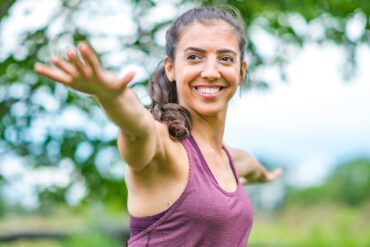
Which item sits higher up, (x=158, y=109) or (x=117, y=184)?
(x=158, y=109)

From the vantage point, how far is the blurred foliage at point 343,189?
12773mm

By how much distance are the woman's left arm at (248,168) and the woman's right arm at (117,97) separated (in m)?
1.14

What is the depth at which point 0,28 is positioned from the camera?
4789mm

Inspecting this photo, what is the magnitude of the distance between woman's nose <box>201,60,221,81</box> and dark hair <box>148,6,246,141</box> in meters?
0.17

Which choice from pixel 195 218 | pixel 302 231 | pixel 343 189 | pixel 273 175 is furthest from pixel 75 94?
pixel 343 189

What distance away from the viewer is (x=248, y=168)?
116 inches

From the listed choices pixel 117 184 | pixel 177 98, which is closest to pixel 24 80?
pixel 117 184

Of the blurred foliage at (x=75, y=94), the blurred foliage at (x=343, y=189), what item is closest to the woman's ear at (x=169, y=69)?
the blurred foliage at (x=75, y=94)

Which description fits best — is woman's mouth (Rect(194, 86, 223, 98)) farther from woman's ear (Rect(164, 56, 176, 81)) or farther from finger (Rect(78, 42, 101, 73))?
finger (Rect(78, 42, 101, 73))

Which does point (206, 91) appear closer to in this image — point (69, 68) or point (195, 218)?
point (195, 218)

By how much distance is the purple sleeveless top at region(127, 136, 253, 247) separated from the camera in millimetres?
1876

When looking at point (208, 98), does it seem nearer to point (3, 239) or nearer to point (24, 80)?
point (24, 80)

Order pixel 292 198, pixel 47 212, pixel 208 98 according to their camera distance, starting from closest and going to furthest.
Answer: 1. pixel 208 98
2. pixel 47 212
3. pixel 292 198

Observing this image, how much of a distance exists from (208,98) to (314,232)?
25.8ft
